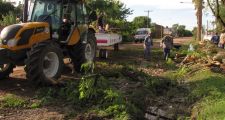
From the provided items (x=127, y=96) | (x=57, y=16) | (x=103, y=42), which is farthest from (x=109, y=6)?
(x=127, y=96)

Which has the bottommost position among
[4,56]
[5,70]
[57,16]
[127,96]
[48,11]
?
[127,96]

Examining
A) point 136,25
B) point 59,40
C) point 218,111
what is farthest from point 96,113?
point 136,25

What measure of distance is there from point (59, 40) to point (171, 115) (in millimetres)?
5301

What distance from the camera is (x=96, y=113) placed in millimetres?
10383

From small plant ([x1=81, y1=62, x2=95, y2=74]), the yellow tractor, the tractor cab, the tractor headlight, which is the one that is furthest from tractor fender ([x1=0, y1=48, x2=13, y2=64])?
the tractor cab

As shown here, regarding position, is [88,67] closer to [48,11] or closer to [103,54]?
[48,11]

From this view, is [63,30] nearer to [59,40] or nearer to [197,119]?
[59,40]

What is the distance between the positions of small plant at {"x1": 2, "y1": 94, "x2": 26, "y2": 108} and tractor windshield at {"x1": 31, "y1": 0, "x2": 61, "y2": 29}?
3702 millimetres

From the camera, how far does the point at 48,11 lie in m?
14.6

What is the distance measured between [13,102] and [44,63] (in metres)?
2.19

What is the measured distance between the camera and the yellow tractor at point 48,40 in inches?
492

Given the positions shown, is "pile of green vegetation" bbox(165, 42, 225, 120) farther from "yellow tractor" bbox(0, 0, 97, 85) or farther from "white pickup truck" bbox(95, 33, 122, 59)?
"white pickup truck" bbox(95, 33, 122, 59)

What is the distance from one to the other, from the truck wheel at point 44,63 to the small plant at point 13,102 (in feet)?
3.25

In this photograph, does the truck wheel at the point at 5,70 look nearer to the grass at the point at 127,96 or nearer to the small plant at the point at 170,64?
the grass at the point at 127,96
